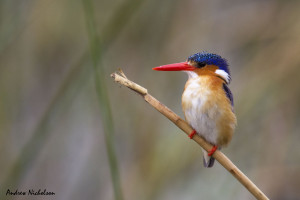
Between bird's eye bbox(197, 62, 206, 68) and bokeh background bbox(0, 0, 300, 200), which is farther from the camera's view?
bokeh background bbox(0, 0, 300, 200)

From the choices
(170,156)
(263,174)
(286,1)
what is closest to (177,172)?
(170,156)

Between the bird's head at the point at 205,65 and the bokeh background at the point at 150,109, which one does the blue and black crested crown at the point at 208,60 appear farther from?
the bokeh background at the point at 150,109

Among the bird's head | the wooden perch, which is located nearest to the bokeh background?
the bird's head

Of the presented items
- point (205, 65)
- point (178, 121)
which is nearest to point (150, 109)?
point (205, 65)

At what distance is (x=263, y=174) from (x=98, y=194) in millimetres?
1175

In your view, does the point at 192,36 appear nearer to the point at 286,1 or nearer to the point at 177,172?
the point at 286,1

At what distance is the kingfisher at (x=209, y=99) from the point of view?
2.00 m

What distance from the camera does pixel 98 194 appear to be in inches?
129

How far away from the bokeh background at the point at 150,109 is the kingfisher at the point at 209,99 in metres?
0.79

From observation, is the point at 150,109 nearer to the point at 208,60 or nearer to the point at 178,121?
the point at 208,60

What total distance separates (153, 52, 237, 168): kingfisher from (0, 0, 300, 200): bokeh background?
79 centimetres

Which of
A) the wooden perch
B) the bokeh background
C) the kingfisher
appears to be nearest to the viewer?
the wooden perch

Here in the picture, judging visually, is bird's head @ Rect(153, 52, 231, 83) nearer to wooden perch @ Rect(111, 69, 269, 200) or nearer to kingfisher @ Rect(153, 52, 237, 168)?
kingfisher @ Rect(153, 52, 237, 168)

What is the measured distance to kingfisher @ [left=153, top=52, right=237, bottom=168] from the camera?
2.00 m
